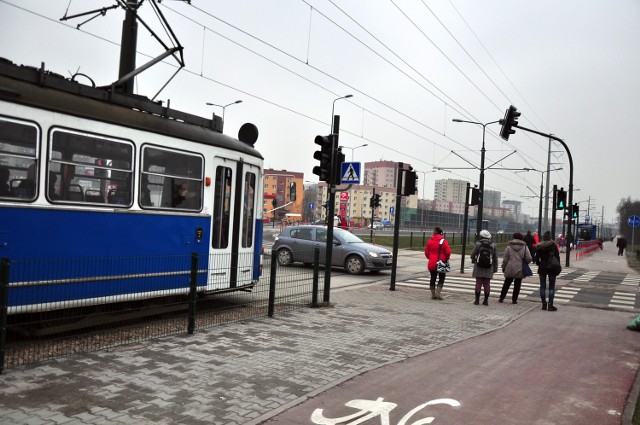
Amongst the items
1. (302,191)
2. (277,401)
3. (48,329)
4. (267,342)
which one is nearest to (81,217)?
(48,329)

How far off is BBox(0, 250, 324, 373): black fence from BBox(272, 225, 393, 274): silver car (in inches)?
329

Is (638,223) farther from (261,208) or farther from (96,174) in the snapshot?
Result: (96,174)

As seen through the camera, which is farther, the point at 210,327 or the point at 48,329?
the point at 210,327

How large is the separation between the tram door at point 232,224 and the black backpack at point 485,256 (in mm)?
5395

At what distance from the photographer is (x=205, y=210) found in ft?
30.3

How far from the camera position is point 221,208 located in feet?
31.7

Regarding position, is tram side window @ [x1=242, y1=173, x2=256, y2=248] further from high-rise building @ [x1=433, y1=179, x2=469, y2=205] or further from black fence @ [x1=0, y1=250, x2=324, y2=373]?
high-rise building @ [x1=433, y1=179, x2=469, y2=205]

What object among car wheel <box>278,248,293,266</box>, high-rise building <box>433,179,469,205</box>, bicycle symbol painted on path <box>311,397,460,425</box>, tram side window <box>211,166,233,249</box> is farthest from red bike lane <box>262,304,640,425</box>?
high-rise building <box>433,179,469,205</box>

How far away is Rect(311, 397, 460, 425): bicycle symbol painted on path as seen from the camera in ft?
15.6

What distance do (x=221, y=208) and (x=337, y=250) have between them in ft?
31.6

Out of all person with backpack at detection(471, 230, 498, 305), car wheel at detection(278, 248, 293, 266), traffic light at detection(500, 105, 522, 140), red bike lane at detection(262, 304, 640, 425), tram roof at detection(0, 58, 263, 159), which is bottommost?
red bike lane at detection(262, 304, 640, 425)

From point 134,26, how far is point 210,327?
645 cm

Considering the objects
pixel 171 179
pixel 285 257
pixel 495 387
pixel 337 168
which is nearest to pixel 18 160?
pixel 171 179

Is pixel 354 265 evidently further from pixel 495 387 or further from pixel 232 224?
pixel 495 387
